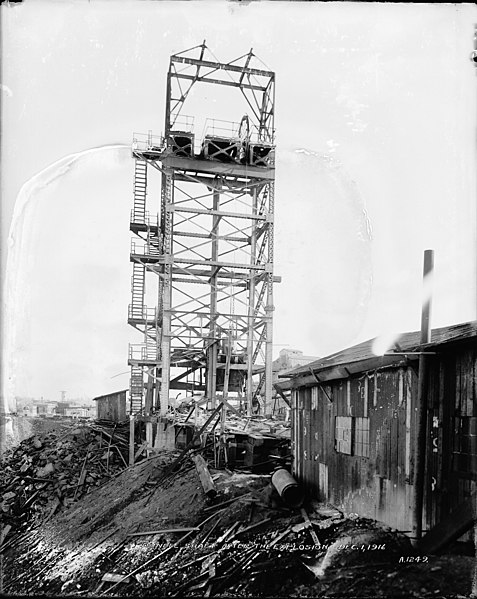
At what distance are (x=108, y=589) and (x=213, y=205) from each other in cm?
2190

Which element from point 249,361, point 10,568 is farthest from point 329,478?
point 249,361

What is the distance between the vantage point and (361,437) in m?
10.4

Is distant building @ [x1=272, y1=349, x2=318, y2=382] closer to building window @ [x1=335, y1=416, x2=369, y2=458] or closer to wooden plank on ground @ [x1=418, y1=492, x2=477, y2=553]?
building window @ [x1=335, y1=416, x2=369, y2=458]

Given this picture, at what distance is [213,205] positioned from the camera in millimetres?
28438

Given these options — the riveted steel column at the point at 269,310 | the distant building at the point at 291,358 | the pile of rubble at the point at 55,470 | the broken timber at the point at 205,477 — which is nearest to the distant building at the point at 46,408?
the distant building at the point at 291,358

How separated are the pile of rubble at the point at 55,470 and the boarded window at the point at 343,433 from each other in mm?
11869

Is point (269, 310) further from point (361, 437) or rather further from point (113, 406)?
point (361, 437)

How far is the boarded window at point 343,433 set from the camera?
10.9 metres

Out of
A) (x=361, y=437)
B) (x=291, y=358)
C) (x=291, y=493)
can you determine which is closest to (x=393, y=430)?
(x=361, y=437)

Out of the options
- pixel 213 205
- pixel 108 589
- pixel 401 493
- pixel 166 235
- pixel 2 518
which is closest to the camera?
pixel 401 493

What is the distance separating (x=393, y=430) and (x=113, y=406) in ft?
85.6

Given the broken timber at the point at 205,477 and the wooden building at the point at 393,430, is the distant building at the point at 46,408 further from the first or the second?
the wooden building at the point at 393,430

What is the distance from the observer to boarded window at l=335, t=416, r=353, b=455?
1088cm

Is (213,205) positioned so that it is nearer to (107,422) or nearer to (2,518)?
(107,422)
